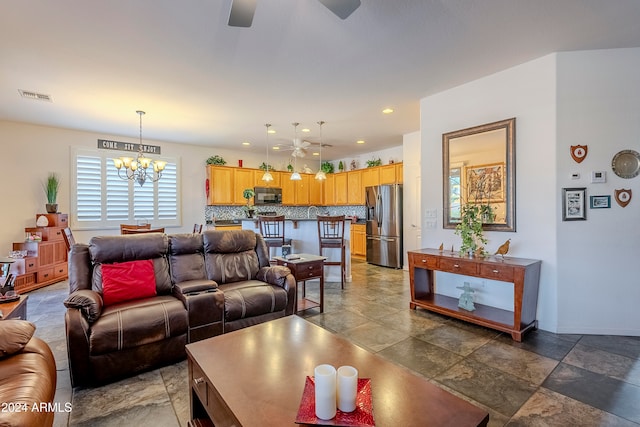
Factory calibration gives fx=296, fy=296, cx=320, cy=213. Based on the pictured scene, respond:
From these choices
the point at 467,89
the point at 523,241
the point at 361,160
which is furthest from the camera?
the point at 361,160

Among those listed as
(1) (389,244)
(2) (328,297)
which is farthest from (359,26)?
(1) (389,244)

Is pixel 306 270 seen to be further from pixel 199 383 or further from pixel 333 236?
pixel 199 383

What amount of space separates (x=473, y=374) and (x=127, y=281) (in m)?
2.99

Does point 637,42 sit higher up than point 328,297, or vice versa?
point 637,42

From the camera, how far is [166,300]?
258cm

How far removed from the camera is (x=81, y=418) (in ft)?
5.95

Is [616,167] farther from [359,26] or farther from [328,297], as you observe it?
[328,297]

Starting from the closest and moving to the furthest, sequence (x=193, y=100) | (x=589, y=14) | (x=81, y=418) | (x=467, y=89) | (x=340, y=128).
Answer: (x=81, y=418) → (x=589, y=14) → (x=467, y=89) → (x=193, y=100) → (x=340, y=128)

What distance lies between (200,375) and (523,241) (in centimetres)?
336

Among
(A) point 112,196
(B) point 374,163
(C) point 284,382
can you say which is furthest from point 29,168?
(B) point 374,163

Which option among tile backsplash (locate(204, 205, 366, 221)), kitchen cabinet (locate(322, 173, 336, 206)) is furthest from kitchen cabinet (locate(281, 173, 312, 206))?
kitchen cabinet (locate(322, 173, 336, 206))

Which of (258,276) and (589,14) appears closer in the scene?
(589,14)

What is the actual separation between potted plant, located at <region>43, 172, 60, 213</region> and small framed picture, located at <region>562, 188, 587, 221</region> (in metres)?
7.35

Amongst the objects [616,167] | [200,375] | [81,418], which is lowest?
[81,418]
